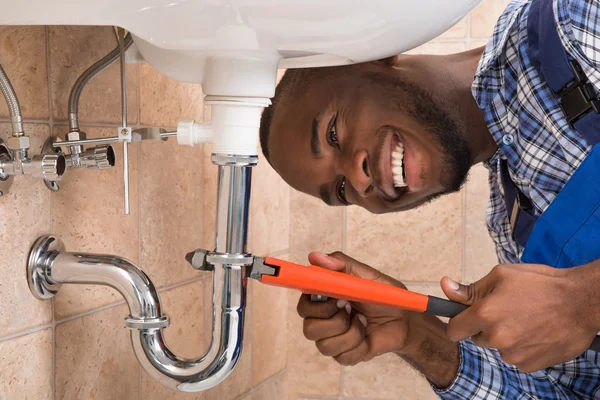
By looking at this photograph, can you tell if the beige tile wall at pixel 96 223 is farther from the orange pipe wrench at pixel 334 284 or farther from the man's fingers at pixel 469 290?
the man's fingers at pixel 469 290

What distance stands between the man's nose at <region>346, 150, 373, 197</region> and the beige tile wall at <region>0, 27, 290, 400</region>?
0.26m

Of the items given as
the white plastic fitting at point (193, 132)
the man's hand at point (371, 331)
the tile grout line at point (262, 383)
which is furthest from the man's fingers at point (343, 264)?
the tile grout line at point (262, 383)

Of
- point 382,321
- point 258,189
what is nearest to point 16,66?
point 382,321

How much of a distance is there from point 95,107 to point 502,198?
0.65m

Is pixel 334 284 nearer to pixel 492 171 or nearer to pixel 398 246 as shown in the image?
pixel 492 171

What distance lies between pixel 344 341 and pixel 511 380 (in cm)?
33

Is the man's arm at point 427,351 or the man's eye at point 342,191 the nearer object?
the man's arm at point 427,351

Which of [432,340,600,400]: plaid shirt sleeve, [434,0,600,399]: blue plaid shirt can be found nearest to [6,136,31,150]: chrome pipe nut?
[434,0,600,399]: blue plaid shirt

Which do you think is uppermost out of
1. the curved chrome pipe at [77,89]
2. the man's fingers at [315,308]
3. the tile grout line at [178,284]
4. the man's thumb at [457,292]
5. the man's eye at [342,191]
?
the curved chrome pipe at [77,89]

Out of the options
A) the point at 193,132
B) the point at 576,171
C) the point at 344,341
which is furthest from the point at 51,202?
the point at 576,171

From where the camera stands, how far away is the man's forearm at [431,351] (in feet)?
3.36

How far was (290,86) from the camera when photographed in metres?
1.01

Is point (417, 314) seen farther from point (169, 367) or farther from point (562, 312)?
point (169, 367)

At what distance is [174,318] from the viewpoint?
40.2 inches
